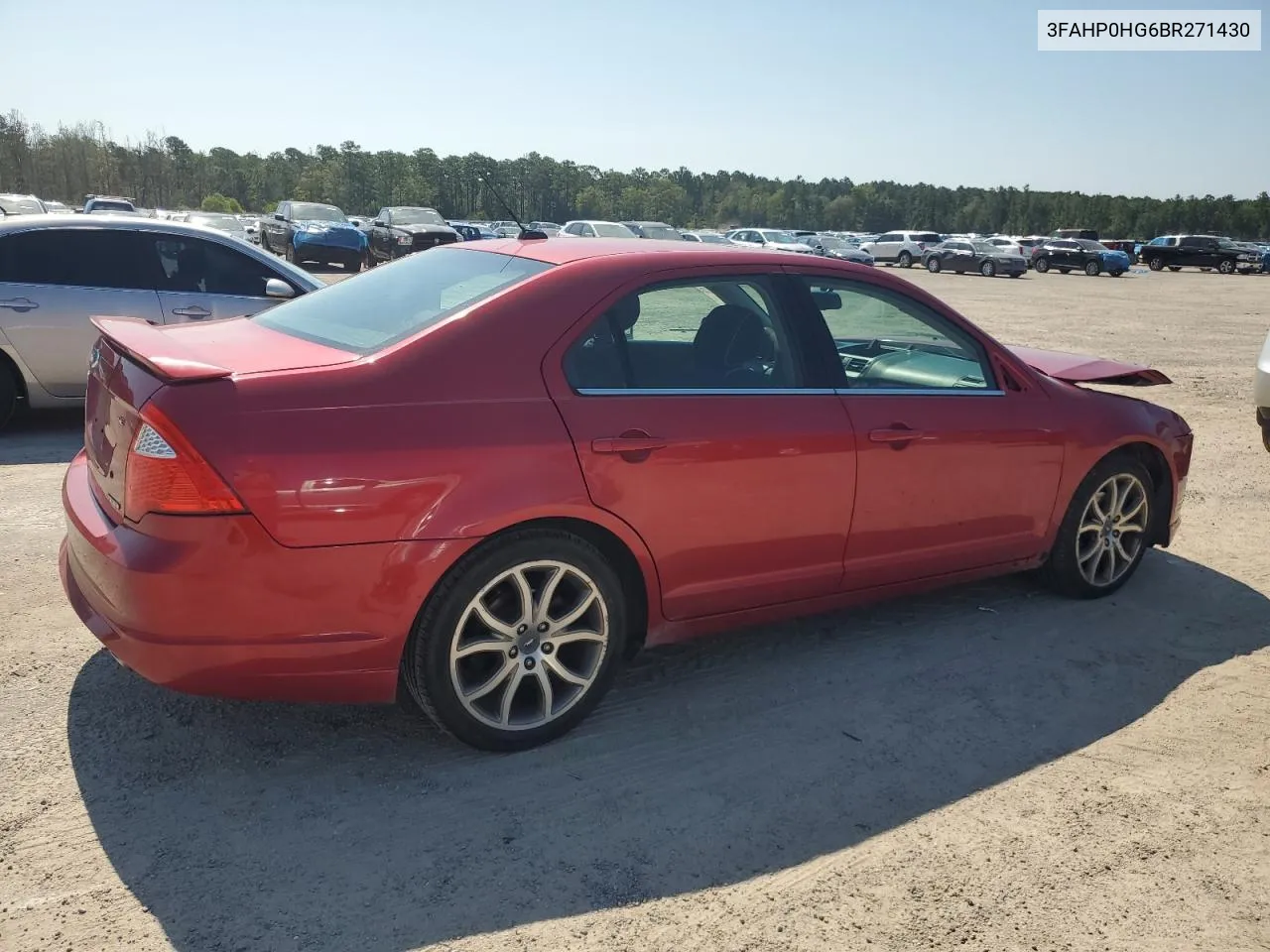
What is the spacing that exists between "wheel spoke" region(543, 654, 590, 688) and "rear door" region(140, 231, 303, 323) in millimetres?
5015

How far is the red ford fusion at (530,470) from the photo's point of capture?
281 centimetres

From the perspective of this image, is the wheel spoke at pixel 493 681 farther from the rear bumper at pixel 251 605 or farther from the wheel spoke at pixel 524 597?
the rear bumper at pixel 251 605

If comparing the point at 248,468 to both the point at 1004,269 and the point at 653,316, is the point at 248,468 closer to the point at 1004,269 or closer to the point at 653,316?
the point at 653,316

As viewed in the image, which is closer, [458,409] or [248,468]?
[248,468]

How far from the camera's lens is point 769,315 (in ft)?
12.7

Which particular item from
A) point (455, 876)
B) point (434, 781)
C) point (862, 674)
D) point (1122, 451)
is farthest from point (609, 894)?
point (1122, 451)

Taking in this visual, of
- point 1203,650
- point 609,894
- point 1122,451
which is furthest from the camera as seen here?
point 1122,451

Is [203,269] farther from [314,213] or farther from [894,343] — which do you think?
[314,213]

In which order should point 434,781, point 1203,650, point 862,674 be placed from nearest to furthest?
point 434,781 < point 862,674 < point 1203,650

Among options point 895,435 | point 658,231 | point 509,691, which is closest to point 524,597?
point 509,691

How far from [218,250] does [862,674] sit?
5930 millimetres

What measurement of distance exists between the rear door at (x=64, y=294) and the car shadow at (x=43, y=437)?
1.15 ft

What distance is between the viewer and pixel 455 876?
2.67 m

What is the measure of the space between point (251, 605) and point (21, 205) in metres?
33.3
